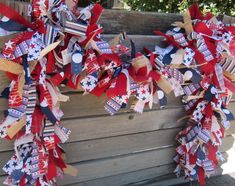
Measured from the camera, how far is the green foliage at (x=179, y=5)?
185 inches

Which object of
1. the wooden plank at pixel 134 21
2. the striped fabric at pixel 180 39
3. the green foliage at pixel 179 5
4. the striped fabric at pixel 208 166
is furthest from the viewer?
the green foliage at pixel 179 5

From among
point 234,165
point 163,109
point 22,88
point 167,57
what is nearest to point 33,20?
point 22,88

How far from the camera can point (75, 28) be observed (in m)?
1.87

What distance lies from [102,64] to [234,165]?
76.4 inches

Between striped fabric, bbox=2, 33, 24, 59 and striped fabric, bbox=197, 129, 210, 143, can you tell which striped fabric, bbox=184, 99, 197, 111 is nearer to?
striped fabric, bbox=197, 129, 210, 143

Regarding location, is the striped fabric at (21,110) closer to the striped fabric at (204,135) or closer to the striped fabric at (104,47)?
the striped fabric at (104,47)

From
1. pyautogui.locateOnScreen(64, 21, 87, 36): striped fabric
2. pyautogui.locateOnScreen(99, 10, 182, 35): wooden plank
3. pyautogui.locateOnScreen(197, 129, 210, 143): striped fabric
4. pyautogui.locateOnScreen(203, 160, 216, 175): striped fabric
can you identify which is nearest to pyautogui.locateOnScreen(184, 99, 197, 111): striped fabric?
pyautogui.locateOnScreen(197, 129, 210, 143): striped fabric

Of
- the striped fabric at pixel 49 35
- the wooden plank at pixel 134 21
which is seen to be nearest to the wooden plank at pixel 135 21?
the wooden plank at pixel 134 21

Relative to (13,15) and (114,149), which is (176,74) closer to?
(114,149)

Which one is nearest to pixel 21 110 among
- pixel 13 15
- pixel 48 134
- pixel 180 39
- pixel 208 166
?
pixel 48 134

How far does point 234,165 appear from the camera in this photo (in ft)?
10.8

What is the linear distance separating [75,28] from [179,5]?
3521 millimetres

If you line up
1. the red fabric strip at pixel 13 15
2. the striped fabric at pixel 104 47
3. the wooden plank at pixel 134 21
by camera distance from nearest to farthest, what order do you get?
1. the red fabric strip at pixel 13 15
2. the striped fabric at pixel 104 47
3. the wooden plank at pixel 134 21

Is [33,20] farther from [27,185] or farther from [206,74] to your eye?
[206,74]
